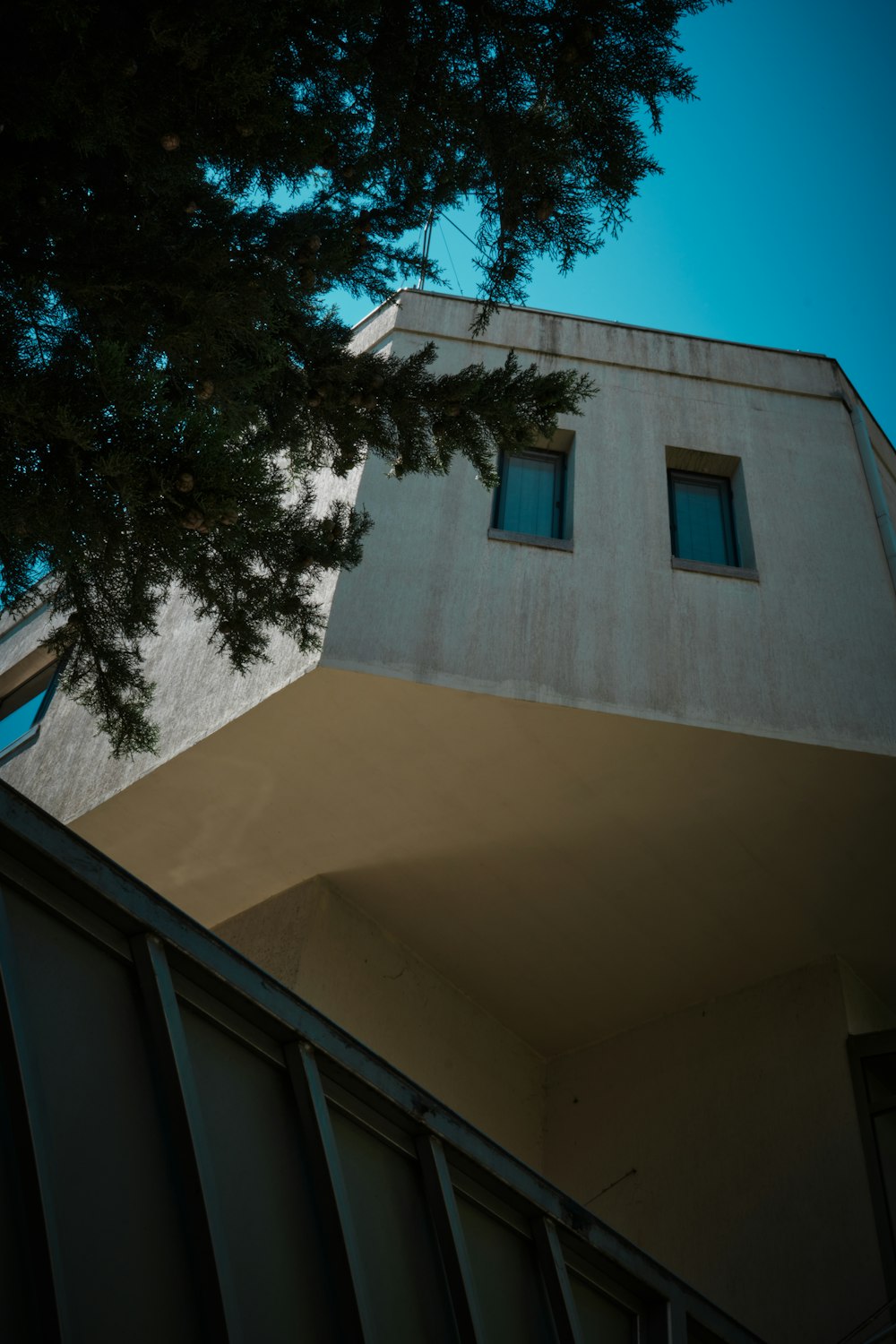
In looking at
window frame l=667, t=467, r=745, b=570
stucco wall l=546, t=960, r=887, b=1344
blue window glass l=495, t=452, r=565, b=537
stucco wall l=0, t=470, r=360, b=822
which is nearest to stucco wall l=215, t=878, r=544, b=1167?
stucco wall l=546, t=960, r=887, b=1344

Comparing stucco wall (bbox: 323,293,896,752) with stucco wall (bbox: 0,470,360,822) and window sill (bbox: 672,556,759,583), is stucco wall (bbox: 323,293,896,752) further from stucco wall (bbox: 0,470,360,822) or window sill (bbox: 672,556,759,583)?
stucco wall (bbox: 0,470,360,822)

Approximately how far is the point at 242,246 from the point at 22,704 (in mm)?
9717

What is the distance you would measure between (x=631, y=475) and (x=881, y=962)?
4.81 metres

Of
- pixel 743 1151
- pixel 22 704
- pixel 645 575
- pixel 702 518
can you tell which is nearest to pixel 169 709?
pixel 645 575

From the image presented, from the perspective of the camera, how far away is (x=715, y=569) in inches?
365

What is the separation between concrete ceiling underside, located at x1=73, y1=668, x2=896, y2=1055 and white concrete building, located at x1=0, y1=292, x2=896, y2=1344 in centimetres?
3

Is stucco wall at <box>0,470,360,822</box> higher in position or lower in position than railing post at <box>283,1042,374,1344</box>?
higher

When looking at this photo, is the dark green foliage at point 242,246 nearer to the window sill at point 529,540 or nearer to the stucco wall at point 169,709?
the stucco wall at point 169,709

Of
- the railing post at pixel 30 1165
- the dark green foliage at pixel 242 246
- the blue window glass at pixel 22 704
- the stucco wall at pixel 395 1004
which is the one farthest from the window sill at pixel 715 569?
the blue window glass at pixel 22 704

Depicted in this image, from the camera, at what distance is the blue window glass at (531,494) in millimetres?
9891

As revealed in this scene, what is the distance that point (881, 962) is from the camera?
989cm

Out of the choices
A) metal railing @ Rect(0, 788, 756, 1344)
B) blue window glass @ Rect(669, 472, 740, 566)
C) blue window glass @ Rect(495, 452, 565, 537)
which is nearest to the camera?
metal railing @ Rect(0, 788, 756, 1344)

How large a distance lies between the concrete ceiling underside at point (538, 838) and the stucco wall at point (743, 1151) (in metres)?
0.39

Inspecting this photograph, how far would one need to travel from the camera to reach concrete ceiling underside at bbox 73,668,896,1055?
8.49 m
